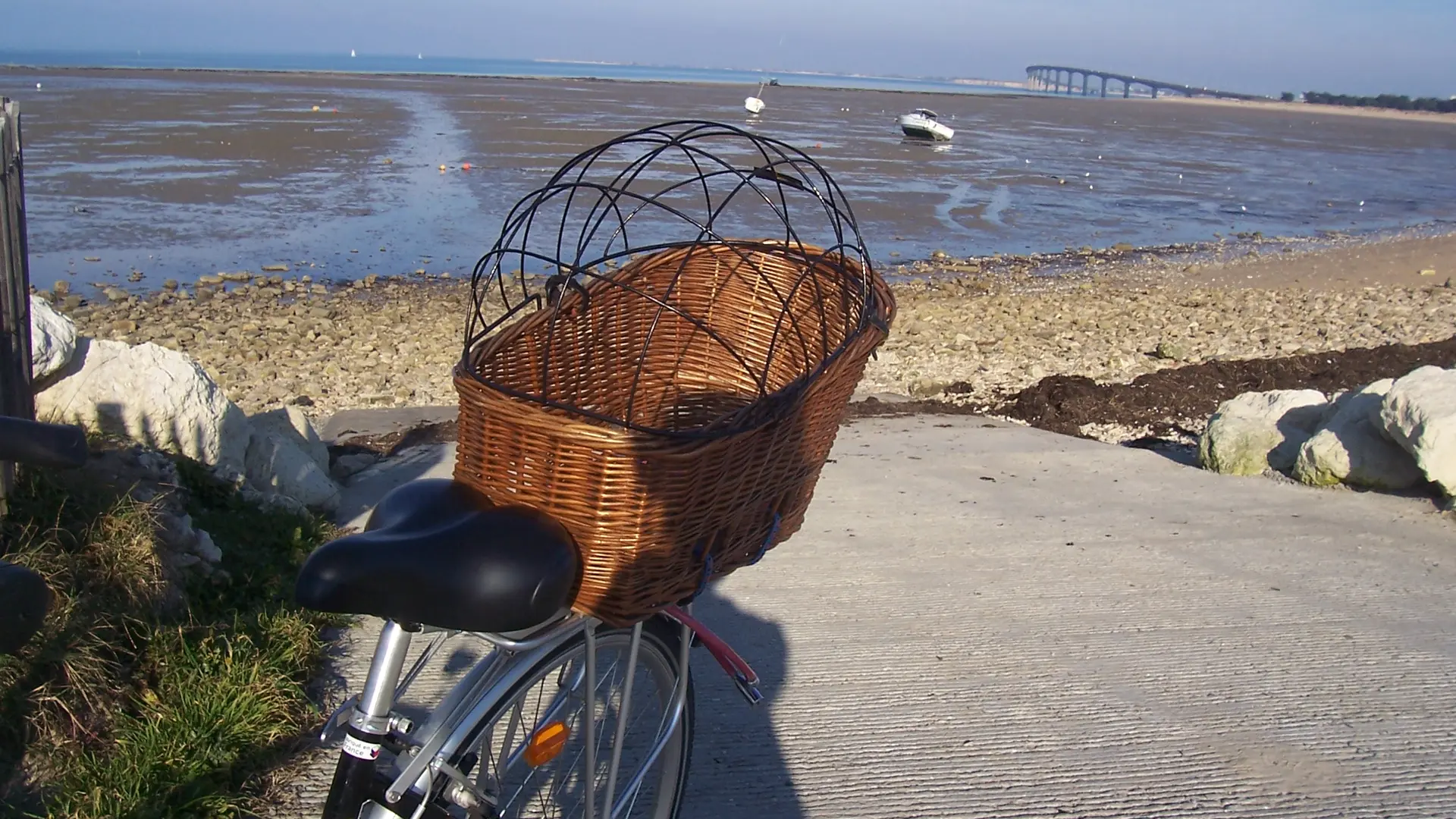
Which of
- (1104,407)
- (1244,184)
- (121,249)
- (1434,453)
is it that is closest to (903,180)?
(1244,184)

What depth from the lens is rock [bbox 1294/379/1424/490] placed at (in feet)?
18.7

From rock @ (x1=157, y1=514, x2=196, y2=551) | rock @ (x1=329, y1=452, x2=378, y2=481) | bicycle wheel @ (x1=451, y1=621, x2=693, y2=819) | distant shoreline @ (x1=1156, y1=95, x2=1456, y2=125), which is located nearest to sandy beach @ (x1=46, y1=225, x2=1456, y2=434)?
rock @ (x1=329, y1=452, x2=378, y2=481)

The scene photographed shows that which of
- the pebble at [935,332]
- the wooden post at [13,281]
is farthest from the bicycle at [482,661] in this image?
the pebble at [935,332]

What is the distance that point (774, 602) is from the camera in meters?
4.42

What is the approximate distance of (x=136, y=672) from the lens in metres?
3.19

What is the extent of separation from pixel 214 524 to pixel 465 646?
113cm

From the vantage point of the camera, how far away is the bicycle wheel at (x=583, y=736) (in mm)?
2357

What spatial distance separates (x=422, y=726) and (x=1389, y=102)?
133434mm

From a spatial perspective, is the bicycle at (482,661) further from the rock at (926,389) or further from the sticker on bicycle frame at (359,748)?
the rock at (926,389)

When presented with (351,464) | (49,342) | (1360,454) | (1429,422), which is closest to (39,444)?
(49,342)

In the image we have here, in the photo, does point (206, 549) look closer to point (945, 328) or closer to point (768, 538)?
point (768, 538)

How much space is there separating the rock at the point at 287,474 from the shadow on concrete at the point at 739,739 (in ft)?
6.05

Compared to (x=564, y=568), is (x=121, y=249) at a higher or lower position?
lower

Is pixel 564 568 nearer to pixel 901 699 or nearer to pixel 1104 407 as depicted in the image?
pixel 901 699
